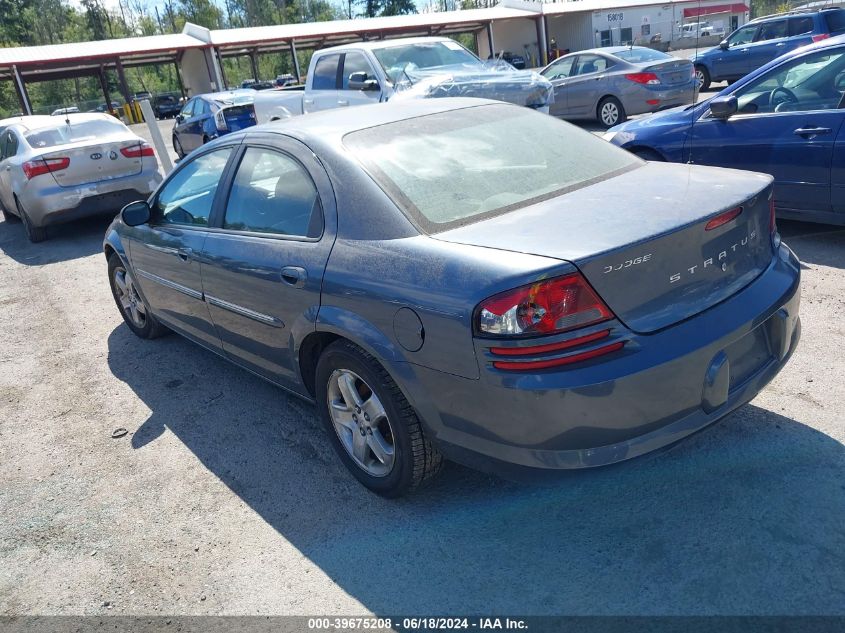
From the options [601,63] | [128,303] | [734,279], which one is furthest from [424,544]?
[601,63]

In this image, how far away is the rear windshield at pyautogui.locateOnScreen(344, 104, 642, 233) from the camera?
9.80ft

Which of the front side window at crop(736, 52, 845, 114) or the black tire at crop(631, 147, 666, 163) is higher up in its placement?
the front side window at crop(736, 52, 845, 114)

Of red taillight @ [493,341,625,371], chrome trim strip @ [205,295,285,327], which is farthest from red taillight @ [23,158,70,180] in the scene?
red taillight @ [493,341,625,371]

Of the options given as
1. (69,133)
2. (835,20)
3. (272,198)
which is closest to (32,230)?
(69,133)

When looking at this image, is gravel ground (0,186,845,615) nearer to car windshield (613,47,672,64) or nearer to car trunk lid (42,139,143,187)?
car trunk lid (42,139,143,187)

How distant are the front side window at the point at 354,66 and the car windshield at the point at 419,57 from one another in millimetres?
195

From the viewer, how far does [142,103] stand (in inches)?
390

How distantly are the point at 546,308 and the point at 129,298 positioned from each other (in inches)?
167

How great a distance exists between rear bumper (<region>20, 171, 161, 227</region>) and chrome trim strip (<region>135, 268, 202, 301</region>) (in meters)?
4.96

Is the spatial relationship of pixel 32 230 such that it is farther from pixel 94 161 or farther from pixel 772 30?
pixel 772 30

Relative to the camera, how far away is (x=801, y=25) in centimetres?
1517

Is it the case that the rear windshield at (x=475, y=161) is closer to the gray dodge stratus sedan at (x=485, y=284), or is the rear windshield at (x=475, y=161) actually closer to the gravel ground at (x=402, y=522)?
the gray dodge stratus sedan at (x=485, y=284)

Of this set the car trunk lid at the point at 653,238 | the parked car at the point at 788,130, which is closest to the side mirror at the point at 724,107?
the parked car at the point at 788,130

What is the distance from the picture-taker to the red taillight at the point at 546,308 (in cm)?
235
